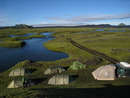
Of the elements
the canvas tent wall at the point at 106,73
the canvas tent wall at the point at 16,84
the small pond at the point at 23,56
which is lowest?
the small pond at the point at 23,56

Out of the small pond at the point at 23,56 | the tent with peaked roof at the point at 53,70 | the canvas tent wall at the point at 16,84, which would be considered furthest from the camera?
the small pond at the point at 23,56

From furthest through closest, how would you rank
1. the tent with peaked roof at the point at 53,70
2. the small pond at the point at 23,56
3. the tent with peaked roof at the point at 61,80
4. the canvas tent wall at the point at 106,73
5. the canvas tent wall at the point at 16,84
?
1. the small pond at the point at 23,56
2. the tent with peaked roof at the point at 53,70
3. the canvas tent wall at the point at 106,73
4. the tent with peaked roof at the point at 61,80
5. the canvas tent wall at the point at 16,84


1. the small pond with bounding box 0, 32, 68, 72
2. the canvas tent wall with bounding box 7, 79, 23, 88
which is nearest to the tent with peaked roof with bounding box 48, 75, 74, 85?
the canvas tent wall with bounding box 7, 79, 23, 88

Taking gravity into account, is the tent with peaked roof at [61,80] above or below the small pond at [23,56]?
above

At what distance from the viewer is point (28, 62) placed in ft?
155

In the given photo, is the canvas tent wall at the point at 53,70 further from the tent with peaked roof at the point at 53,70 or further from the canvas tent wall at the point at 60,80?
the canvas tent wall at the point at 60,80

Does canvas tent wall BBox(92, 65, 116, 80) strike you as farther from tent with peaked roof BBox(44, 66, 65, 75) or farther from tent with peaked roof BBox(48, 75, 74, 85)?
tent with peaked roof BBox(44, 66, 65, 75)

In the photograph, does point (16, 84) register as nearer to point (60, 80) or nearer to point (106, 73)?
point (60, 80)

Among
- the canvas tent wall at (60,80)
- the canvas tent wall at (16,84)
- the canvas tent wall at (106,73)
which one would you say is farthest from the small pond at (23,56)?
the canvas tent wall at (106,73)

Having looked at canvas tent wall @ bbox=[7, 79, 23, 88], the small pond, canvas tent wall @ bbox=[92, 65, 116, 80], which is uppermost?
canvas tent wall @ bbox=[92, 65, 116, 80]

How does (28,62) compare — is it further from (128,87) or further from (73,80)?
(128,87)

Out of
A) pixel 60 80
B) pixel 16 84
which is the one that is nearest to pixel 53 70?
pixel 60 80

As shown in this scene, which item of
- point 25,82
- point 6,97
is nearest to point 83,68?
point 25,82

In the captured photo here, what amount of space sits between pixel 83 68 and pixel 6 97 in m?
25.9
